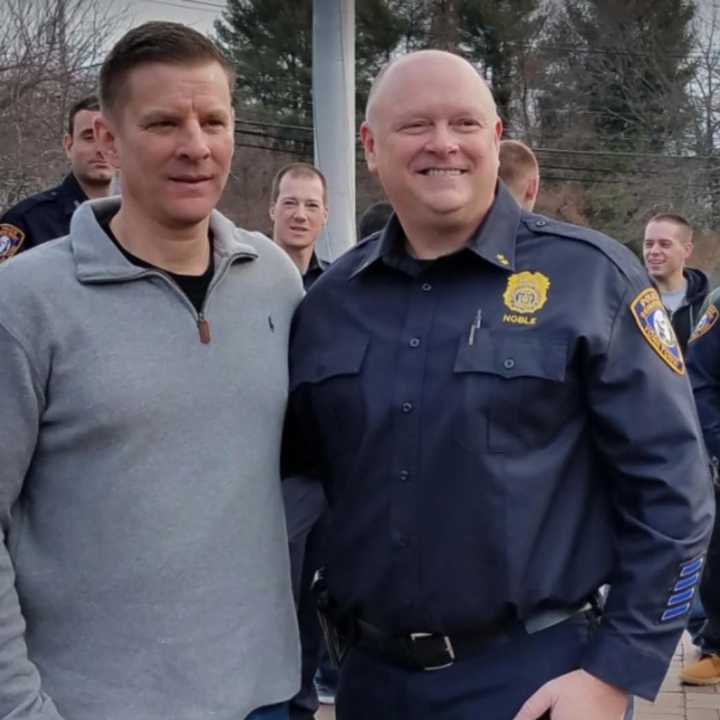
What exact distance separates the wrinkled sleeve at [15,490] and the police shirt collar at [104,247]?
0.21 metres

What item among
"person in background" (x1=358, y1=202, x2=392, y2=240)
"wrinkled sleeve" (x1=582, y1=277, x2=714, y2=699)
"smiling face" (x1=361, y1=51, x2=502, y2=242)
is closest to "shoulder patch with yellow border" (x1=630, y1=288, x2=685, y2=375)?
"wrinkled sleeve" (x1=582, y1=277, x2=714, y2=699)

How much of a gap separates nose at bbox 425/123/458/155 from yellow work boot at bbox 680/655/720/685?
3508mm

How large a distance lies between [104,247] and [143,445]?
1.26 ft

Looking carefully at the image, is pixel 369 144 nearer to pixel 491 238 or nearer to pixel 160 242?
pixel 491 238

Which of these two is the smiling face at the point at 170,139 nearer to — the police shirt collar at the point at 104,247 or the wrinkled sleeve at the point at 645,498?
the police shirt collar at the point at 104,247

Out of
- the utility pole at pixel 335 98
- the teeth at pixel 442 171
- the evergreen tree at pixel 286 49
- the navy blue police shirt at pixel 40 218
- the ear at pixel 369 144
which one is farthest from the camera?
the evergreen tree at pixel 286 49

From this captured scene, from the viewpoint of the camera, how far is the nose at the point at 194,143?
6.84ft

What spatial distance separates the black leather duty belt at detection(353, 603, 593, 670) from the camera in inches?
85.8

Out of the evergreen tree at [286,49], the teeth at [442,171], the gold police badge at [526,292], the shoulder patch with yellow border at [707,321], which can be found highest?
the evergreen tree at [286,49]

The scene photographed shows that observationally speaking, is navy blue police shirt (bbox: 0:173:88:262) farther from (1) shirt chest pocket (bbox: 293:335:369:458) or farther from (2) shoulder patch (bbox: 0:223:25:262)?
(1) shirt chest pocket (bbox: 293:335:369:458)

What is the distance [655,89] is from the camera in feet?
116

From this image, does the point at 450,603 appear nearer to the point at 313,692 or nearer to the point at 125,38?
the point at 125,38

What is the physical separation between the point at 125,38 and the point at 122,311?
54cm

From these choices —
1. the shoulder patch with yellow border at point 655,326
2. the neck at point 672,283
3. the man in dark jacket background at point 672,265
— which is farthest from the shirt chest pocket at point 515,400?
Result: the neck at point 672,283
